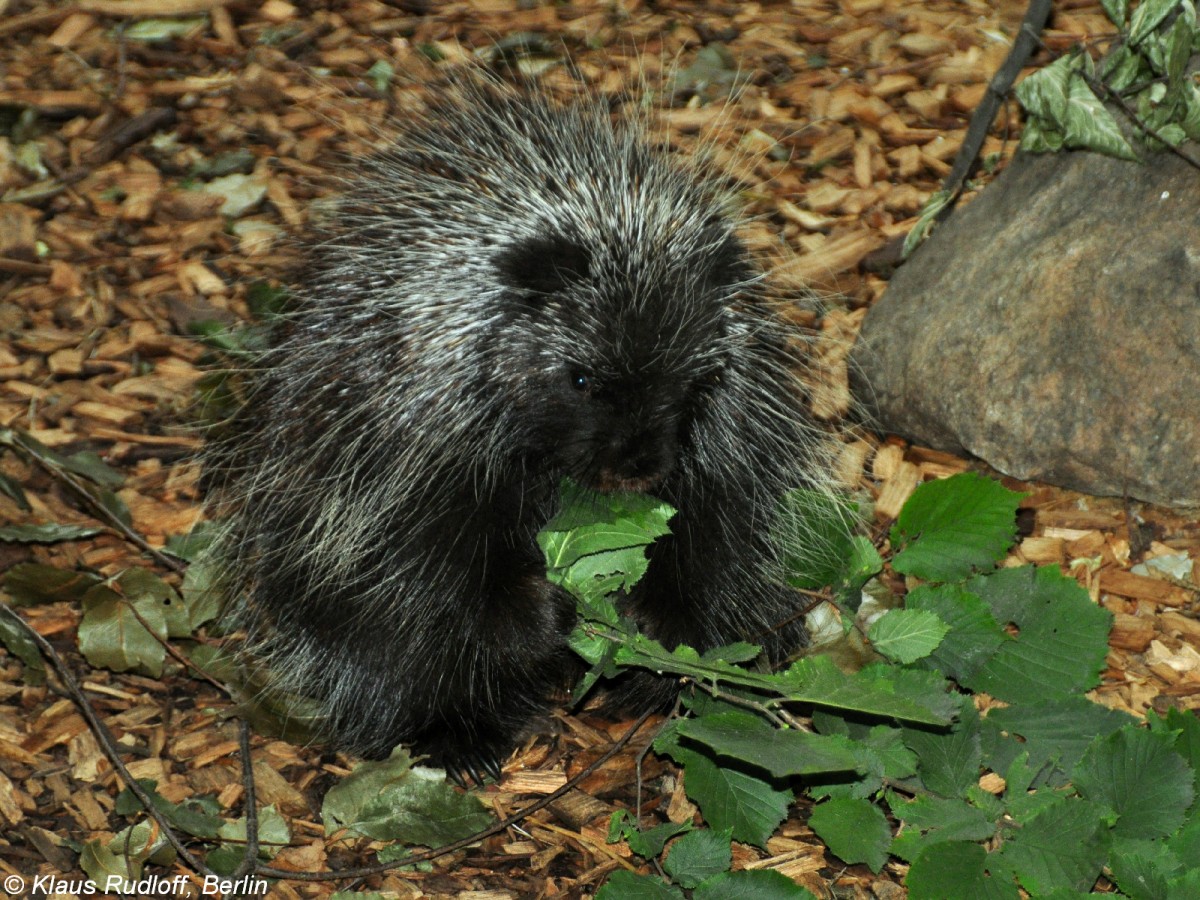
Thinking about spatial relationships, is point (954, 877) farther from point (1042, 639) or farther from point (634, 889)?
point (1042, 639)

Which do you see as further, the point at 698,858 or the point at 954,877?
the point at 698,858

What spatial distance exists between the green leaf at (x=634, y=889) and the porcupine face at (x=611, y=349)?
832mm

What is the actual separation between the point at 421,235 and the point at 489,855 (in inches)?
59.0

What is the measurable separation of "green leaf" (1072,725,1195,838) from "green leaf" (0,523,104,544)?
2.78 m

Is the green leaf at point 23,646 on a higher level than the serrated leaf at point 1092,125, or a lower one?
lower

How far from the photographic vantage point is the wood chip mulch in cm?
337

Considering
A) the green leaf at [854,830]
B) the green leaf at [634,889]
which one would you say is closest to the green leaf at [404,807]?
the green leaf at [634,889]

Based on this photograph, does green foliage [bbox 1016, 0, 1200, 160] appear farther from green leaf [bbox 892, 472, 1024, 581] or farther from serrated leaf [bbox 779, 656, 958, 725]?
serrated leaf [bbox 779, 656, 958, 725]

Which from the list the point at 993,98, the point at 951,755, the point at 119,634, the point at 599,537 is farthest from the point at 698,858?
the point at 993,98

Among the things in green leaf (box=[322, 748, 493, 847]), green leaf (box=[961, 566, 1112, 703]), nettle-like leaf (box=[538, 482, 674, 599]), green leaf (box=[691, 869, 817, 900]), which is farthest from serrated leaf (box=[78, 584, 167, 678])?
green leaf (box=[961, 566, 1112, 703])

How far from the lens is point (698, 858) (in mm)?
2895

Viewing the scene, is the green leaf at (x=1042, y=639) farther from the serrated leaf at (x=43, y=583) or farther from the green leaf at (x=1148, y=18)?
the serrated leaf at (x=43, y=583)

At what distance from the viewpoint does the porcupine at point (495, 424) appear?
297 centimetres

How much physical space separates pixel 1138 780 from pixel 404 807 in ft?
5.47
